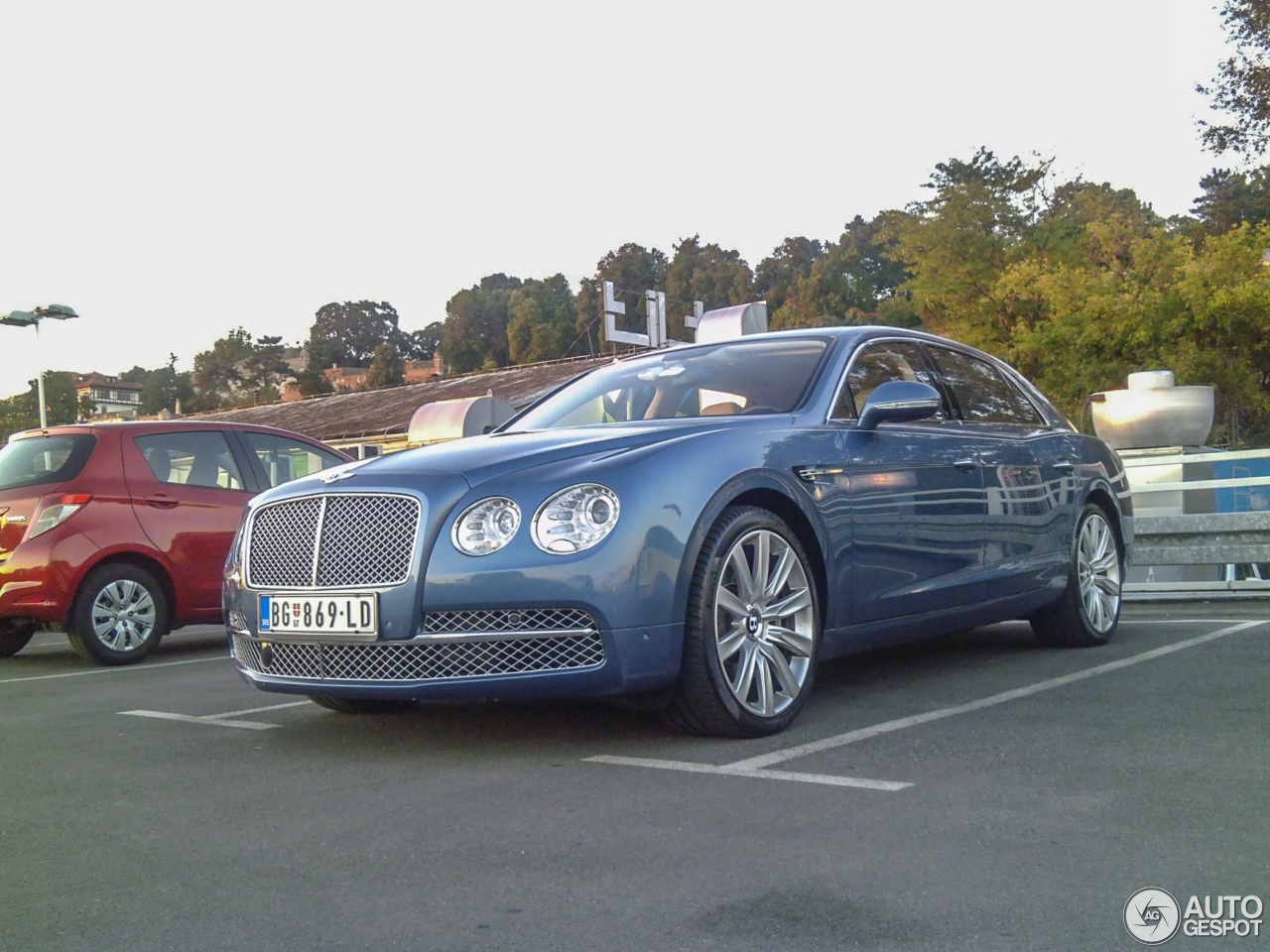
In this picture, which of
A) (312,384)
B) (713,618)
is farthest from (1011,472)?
(312,384)

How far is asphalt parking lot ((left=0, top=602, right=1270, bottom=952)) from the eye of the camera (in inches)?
105

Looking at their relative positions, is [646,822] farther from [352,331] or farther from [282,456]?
[352,331]

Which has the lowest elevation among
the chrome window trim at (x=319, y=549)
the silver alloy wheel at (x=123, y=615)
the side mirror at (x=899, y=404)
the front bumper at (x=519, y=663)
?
the silver alloy wheel at (x=123, y=615)

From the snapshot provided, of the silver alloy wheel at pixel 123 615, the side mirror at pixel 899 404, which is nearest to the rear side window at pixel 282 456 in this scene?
the silver alloy wheel at pixel 123 615

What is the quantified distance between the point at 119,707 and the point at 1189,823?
188 inches

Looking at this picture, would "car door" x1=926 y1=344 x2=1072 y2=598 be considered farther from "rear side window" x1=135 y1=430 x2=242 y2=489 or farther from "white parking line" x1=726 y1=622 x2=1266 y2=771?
"rear side window" x1=135 y1=430 x2=242 y2=489

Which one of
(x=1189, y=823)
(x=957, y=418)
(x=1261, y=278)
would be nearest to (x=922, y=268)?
(x=1261, y=278)

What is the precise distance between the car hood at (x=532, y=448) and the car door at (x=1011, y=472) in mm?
1554

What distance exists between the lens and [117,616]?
8.52m

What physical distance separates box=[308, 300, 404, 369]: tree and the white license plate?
441ft

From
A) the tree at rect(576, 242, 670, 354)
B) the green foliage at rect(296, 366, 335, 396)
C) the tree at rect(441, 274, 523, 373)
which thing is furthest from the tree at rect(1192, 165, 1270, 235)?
the green foliage at rect(296, 366, 335, 396)

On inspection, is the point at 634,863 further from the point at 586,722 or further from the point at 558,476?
the point at 586,722

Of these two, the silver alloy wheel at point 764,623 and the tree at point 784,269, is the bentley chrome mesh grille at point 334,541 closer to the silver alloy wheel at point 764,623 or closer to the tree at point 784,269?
the silver alloy wheel at point 764,623

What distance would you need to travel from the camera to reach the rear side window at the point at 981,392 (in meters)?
6.34
